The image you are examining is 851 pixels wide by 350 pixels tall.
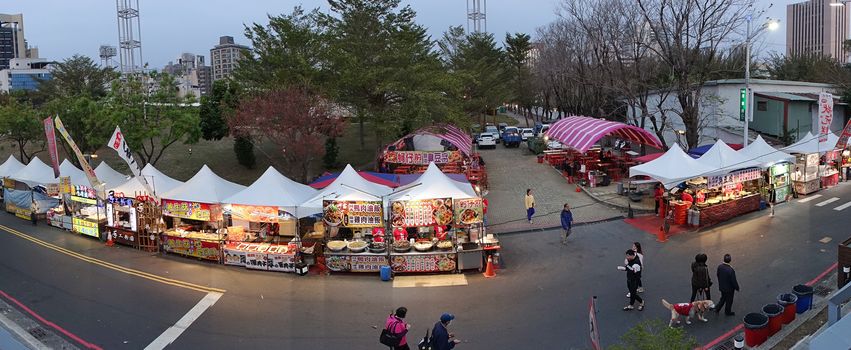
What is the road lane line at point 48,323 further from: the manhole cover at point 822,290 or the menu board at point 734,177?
the menu board at point 734,177

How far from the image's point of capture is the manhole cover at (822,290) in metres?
12.8

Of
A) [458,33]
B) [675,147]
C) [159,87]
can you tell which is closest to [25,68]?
[458,33]

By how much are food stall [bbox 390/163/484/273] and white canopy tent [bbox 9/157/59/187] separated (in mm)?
→ 17627

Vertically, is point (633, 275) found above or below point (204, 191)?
below

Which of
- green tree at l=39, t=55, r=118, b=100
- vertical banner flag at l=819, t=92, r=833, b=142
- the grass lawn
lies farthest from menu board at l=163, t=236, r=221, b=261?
green tree at l=39, t=55, r=118, b=100

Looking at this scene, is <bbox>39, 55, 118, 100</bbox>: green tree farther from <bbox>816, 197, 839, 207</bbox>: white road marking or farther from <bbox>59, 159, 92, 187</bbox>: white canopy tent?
<bbox>816, 197, 839, 207</bbox>: white road marking

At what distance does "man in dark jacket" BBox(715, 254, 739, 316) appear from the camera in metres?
11.8

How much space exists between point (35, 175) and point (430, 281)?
21.0 m

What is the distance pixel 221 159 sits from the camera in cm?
4078

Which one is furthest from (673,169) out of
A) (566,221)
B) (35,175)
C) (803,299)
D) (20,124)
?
(20,124)

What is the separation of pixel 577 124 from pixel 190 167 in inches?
1014

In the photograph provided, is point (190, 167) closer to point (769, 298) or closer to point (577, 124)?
point (577, 124)

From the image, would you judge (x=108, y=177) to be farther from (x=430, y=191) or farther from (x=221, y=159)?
(x=221, y=159)

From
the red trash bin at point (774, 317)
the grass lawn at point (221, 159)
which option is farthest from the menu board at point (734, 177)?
the grass lawn at point (221, 159)
